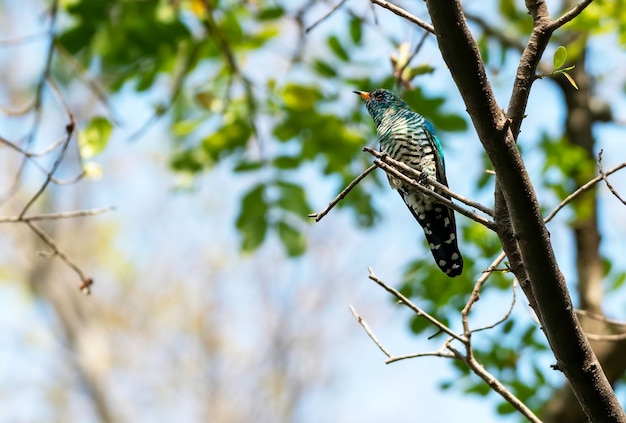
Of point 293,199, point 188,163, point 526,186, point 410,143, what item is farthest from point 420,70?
point 188,163

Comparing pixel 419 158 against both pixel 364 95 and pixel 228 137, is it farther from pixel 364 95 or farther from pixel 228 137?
pixel 228 137

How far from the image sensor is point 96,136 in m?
3.39

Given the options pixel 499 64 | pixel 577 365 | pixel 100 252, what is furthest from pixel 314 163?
pixel 100 252

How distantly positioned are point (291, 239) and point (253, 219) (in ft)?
0.81

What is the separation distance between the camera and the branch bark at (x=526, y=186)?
1657 mm

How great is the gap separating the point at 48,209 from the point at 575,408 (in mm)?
11329

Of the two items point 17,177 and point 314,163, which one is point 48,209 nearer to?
point 314,163

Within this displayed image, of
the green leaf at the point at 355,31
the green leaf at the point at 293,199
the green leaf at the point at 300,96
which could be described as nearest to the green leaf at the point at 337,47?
the green leaf at the point at 355,31

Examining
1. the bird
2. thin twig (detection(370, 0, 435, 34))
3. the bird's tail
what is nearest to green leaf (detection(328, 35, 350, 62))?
the bird

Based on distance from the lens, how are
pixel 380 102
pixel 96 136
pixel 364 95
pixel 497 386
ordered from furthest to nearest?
pixel 364 95 < pixel 380 102 < pixel 96 136 < pixel 497 386

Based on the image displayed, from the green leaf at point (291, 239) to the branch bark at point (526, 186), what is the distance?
8.77ft

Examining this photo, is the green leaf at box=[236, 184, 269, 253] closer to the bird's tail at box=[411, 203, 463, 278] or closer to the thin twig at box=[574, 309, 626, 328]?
the bird's tail at box=[411, 203, 463, 278]

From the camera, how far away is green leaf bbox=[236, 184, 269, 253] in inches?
173

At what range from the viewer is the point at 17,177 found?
9.75ft
